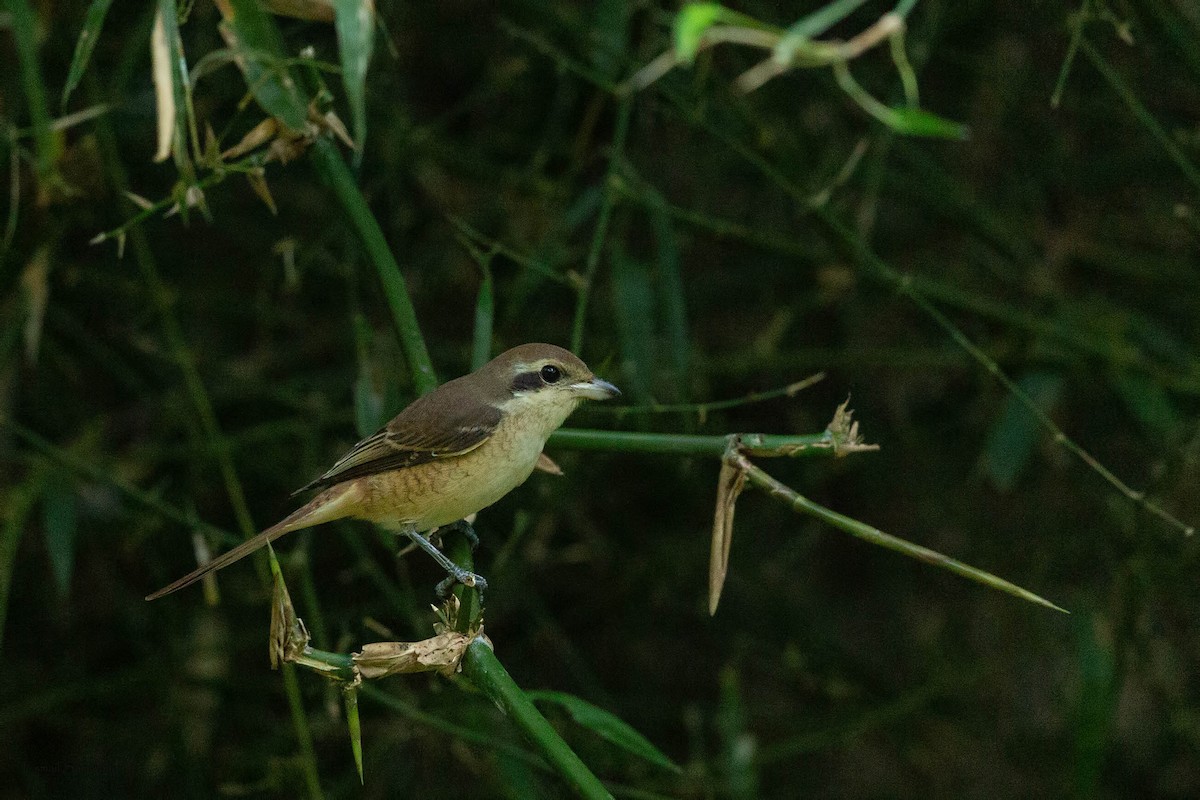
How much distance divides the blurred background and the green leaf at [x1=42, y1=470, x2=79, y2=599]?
17mm

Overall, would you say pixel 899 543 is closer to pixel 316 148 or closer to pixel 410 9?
pixel 316 148

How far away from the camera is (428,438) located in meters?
2.92

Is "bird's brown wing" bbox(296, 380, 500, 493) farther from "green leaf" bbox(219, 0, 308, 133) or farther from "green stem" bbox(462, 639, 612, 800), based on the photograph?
"green stem" bbox(462, 639, 612, 800)

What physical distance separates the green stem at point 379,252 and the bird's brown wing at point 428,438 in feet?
0.49

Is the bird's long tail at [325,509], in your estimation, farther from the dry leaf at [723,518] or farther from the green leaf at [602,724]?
the dry leaf at [723,518]

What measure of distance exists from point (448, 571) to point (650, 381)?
1008mm

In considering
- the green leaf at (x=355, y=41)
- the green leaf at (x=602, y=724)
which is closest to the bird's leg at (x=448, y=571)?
the green leaf at (x=602, y=724)

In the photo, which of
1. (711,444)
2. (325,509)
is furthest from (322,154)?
(711,444)

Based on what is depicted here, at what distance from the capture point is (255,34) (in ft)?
8.29

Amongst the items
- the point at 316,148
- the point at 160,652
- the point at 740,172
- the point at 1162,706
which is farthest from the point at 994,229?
the point at 160,652

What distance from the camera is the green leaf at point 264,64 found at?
98.0 inches

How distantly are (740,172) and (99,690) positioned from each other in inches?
102

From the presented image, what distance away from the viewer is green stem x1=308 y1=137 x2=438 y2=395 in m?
2.67

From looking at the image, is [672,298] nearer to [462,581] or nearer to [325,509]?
[325,509]
